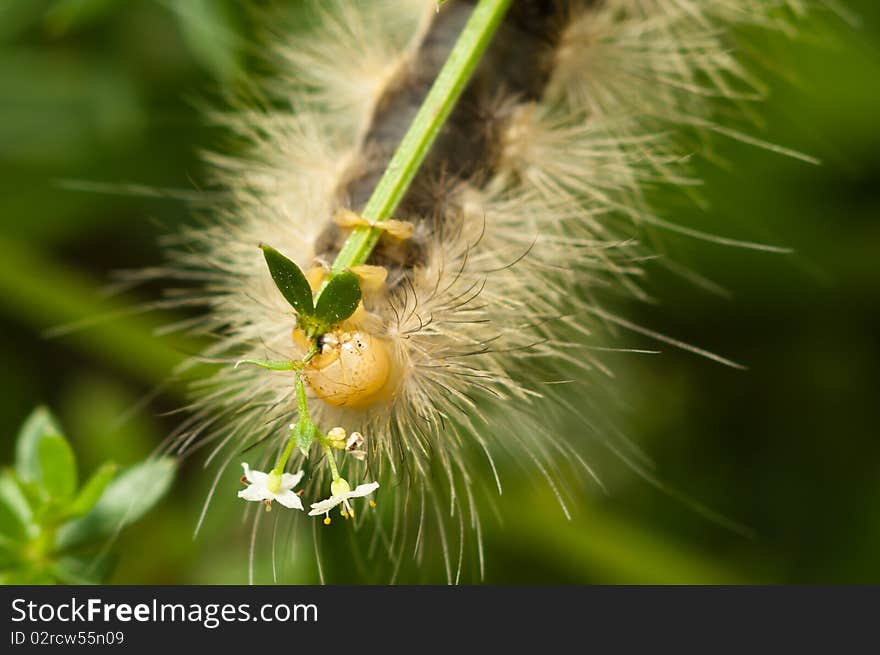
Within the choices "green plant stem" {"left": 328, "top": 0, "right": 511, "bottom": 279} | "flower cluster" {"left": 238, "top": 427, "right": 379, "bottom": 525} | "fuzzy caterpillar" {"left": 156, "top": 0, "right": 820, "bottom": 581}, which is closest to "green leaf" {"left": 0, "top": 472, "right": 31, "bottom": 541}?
"fuzzy caterpillar" {"left": 156, "top": 0, "right": 820, "bottom": 581}

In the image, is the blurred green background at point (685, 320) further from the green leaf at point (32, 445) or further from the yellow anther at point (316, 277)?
the yellow anther at point (316, 277)

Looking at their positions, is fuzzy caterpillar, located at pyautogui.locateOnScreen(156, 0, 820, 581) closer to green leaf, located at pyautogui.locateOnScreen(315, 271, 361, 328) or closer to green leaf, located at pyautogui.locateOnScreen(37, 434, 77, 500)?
green leaf, located at pyautogui.locateOnScreen(315, 271, 361, 328)

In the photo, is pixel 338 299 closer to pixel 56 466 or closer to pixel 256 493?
pixel 256 493

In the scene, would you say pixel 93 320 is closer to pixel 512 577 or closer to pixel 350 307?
pixel 512 577

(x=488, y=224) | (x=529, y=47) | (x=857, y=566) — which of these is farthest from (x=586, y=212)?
(x=857, y=566)

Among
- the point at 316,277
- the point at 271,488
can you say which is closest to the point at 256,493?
the point at 271,488
